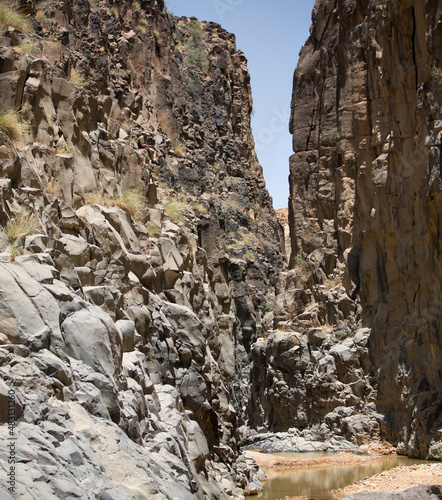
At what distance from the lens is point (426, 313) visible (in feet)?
69.7

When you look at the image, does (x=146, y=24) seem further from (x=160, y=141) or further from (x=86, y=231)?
(x=86, y=231)

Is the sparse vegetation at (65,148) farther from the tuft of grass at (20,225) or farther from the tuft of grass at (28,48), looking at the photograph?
the tuft of grass at (20,225)

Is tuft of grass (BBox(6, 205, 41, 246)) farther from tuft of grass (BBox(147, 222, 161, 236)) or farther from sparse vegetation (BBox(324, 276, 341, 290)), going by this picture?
sparse vegetation (BBox(324, 276, 341, 290))

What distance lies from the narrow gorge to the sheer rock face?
0.36ft

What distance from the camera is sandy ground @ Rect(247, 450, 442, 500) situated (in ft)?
47.1

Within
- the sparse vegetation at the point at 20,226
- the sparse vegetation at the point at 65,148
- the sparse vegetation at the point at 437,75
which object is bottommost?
the sparse vegetation at the point at 20,226

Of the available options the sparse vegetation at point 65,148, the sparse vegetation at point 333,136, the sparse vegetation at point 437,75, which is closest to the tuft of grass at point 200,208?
the sparse vegetation at point 333,136

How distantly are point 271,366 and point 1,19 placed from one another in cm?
2205

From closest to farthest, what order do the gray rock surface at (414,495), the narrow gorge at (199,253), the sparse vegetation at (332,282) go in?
1. the narrow gorge at (199,253)
2. the gray rock surface at (414,495)
3. the sparse vegetation at (332,282)

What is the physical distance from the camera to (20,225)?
965 cm

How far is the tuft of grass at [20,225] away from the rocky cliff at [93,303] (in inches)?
1.4

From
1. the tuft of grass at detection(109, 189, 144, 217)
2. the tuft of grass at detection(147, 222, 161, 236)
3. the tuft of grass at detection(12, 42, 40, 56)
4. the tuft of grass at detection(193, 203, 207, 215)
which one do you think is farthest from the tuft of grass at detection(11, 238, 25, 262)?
the tuft of grass at detection(193, 203, 207, 215)

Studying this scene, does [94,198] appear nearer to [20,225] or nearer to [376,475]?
[20,225]

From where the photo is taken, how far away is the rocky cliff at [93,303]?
702 centimetres
